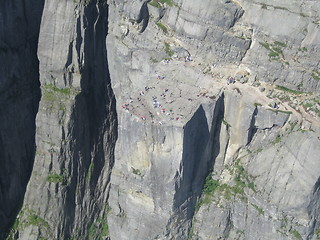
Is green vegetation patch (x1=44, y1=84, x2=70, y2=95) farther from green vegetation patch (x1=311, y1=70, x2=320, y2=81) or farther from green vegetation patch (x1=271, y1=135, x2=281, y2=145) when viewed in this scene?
green vegetation patch (x1=311, y1=70, x2=320, y2=81)

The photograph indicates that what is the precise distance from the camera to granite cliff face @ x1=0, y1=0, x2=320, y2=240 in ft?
87.1

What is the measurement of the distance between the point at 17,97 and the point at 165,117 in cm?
885

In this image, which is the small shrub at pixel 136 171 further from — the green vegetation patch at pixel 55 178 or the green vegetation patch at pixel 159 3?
the green vegetation patch at pixel 159 3

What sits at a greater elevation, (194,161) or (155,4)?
(155,4)

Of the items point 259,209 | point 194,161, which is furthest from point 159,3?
point 259,209

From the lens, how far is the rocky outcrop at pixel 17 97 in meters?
27.2

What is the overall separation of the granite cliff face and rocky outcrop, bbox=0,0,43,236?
8 cm

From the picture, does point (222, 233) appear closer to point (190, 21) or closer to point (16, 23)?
point (190, 21)

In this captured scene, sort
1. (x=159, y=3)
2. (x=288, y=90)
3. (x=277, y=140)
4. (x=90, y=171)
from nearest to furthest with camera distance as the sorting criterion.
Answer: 1. (x=288, y=90)
2. (x=277, y=140)
3. (x=159, y=3)
4. (x=90, y=171)

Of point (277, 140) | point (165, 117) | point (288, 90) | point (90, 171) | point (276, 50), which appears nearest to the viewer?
point (165, 117)

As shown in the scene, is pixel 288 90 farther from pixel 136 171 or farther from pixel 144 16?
pixel 136 171

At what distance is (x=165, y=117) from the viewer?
25.9 m

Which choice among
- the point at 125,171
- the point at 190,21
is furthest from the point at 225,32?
the point at 125,171

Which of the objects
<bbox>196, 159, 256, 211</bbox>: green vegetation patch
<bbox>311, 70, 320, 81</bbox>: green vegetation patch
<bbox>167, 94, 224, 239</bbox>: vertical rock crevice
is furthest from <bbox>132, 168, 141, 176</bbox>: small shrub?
<bbox>311, 70, 320, 81</bbox>: green vegetation patch
